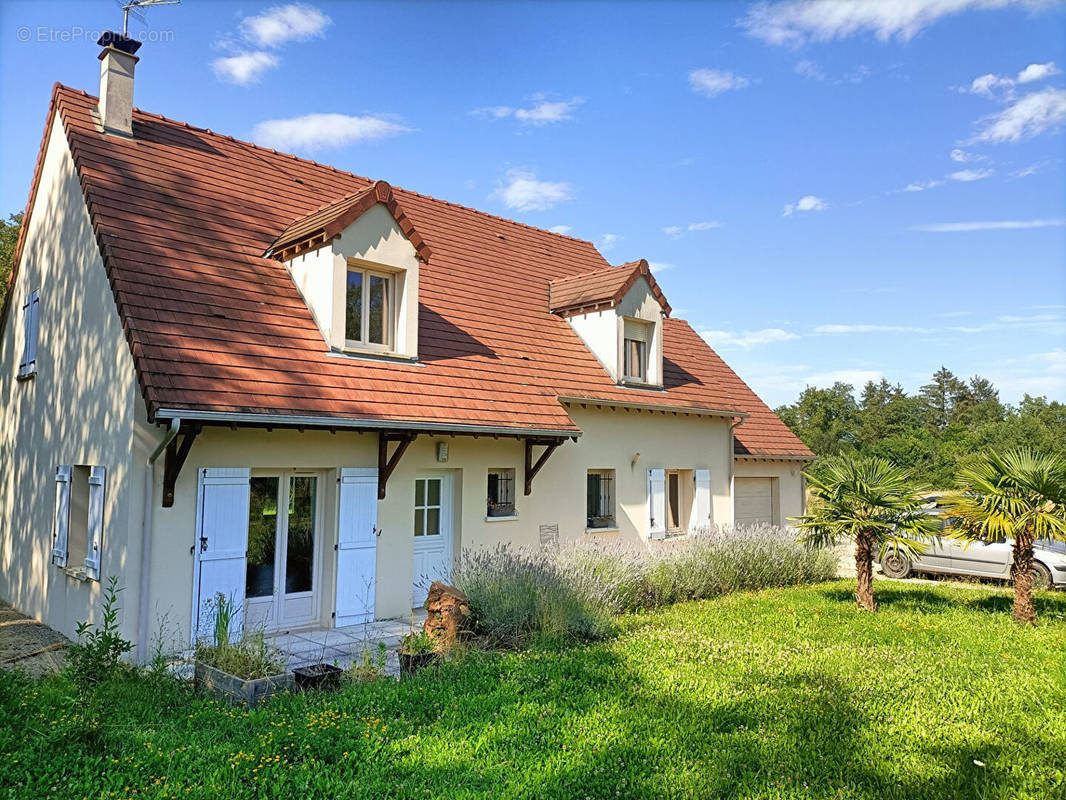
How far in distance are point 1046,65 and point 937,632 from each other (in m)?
8.57

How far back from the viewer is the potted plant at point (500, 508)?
12367 mm

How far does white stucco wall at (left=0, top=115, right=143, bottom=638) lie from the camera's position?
28.3 feet

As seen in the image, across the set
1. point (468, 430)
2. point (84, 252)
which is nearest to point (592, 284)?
point (468, 430)

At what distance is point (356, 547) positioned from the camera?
1004 cm

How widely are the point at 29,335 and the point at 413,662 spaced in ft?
30.4

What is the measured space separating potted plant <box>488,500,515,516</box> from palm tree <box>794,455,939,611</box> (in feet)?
15.8

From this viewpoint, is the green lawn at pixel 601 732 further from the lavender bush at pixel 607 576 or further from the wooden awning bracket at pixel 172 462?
the wooden awning bracket at pixel 172 462

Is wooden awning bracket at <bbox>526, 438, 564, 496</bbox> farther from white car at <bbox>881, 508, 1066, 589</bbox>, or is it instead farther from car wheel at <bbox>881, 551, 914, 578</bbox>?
car wheel at <bbox>881, 551, 914, 578</bbox>

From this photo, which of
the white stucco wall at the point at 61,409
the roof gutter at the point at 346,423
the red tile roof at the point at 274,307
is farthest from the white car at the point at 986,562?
the white stucco wall at the point at 61,409

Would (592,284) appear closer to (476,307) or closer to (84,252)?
(476,307)

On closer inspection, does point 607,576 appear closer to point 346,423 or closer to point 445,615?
point 445,615

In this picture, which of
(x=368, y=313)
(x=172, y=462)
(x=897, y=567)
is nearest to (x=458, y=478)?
(x=368, y=313)

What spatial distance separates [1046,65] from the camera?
10820 millimetres

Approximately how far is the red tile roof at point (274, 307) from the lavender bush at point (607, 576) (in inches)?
86.3
